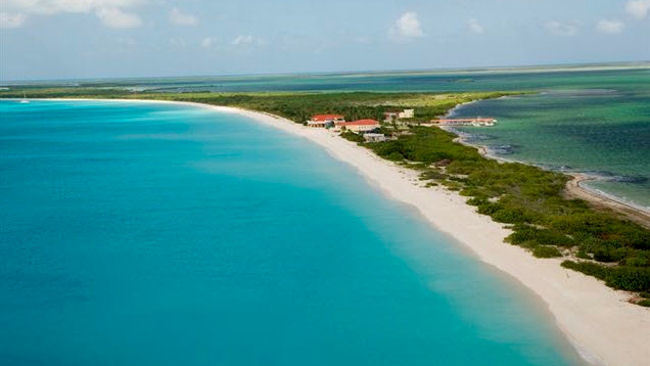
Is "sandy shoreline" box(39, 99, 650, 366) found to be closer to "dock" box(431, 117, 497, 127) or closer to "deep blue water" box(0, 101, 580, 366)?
"deep blue water" box(0, 101, 580, 366)

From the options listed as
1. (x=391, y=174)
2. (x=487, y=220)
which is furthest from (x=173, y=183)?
(x=487, y=220)

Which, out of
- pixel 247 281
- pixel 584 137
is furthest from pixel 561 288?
pixel 584 137

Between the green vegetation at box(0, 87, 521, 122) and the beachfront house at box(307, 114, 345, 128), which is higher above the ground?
the green vegetation at box(0, 87, 521, 122)

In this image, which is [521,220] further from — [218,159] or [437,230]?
[218,159]

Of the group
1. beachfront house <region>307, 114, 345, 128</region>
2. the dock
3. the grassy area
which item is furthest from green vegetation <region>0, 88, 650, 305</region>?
beachfront house <region>307, 114, 345, 128</region>

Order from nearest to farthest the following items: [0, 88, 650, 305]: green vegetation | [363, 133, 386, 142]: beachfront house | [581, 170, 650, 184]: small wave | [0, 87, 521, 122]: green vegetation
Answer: [0, 88, 650, 305]: green vegetation, [581, 170, 650, 184]: small wave, [363, 133, 386, 142]: beachfront house, [0, 87, 521, 122]: green vegetation

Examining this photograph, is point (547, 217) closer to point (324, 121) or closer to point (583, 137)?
point (583, 137)
